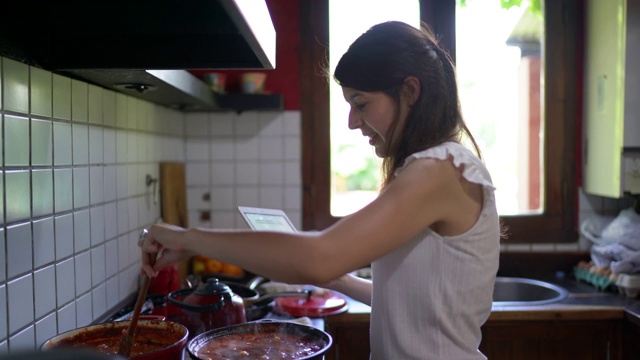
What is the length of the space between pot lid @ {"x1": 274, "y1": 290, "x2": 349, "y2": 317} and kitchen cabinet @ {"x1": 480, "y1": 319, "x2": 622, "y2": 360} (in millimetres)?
492

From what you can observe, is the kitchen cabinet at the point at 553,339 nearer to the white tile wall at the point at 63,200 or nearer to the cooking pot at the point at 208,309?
the cooking pot at the point at 208,309

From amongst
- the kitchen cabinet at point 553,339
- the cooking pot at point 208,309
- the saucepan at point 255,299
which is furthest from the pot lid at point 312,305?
the kitchen cabinet at point 553,339

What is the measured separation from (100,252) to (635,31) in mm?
1931

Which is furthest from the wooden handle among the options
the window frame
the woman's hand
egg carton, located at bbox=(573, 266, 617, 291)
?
egg carton, located at bbox=(573, 266, 617, 291)

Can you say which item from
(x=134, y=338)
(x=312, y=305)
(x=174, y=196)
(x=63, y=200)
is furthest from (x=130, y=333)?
A: (x=174, y=196)

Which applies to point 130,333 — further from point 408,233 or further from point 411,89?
point 411,89

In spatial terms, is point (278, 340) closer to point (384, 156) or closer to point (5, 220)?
point (384, 156)

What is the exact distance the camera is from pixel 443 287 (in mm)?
1037

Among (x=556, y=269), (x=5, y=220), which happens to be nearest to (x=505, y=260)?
(x=556, y=269)

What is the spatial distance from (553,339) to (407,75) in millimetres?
1286

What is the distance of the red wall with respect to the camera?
8.18ft

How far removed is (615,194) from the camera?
2.18m

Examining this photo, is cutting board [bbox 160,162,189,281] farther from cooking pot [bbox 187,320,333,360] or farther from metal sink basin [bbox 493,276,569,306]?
metal sink basin [bbox 493,276,569,306]

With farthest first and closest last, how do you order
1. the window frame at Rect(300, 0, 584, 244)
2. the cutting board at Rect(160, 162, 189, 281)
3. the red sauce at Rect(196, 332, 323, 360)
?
the window frame at Rect(300, 0, 584, 244) < the cutting board at Rect(160, 162, 189, 281) < the red sauce at Rect(196, 332, 323, 360)
